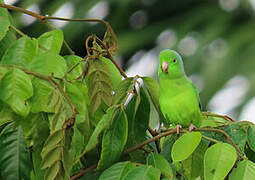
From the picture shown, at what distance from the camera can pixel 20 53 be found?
3.67 ft

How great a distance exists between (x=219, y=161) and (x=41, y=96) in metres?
0.41

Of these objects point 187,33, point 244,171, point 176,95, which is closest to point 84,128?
point 244,171

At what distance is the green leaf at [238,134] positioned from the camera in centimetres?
116

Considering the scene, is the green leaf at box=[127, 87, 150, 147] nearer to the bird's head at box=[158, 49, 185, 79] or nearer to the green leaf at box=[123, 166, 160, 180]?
the green leaf at box=[123, 166, 160, 180]

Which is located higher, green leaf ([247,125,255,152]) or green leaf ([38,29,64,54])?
green leaf ([38,29,64,54])

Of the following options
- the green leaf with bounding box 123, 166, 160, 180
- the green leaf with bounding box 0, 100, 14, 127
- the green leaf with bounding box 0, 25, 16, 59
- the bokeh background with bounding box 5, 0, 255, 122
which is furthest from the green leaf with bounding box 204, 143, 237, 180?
the bokeh background with bounding box 5, 0, 255, 122

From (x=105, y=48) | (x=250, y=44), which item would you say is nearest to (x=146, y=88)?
(x=105, y=48)

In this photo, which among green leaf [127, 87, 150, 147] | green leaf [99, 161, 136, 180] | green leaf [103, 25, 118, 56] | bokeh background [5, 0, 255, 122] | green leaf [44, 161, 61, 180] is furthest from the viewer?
bokeh background [5, 0, 255, 122]

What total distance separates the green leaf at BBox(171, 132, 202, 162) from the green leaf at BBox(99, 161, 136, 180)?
10 centimetres

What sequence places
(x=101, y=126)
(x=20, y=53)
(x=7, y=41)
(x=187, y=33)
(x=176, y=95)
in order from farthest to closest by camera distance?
(x=187, y=33) < (x=176, y=95) < (x=7, y=41) < (x=20, y=53) < (x=101, y=126)

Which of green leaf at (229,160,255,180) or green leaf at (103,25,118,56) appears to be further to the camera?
green leaf at (103,25,118,56)

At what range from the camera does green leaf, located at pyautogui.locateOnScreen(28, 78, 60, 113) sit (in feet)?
3.28

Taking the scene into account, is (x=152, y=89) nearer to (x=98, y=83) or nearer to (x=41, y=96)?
(x=98, y=83)

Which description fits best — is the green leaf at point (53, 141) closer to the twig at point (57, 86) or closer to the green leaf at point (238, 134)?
the twig at point (57, 86)
